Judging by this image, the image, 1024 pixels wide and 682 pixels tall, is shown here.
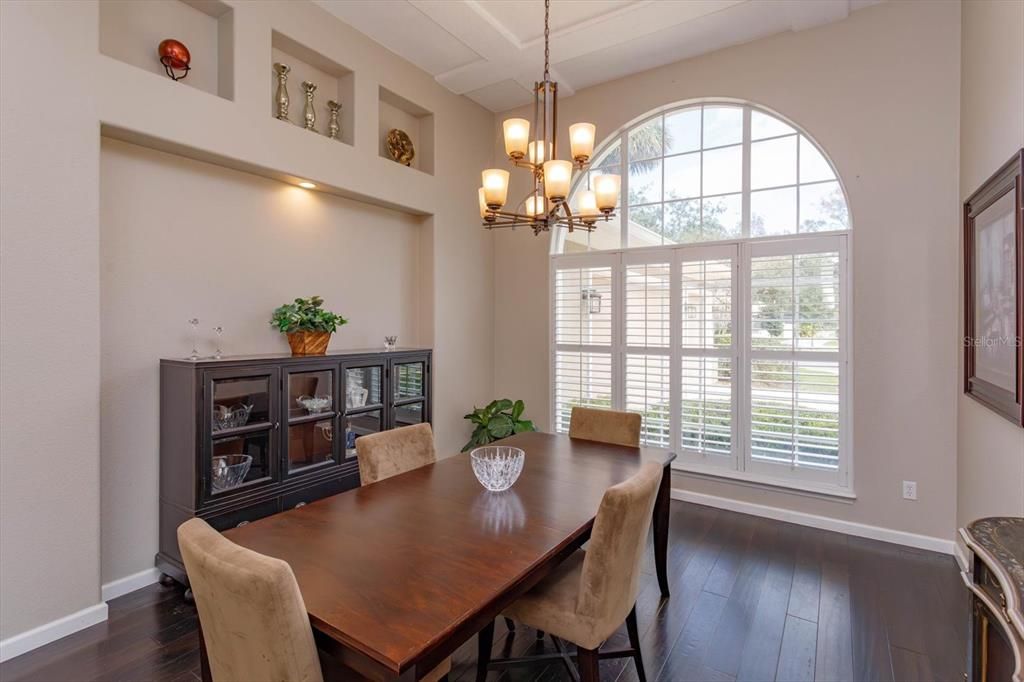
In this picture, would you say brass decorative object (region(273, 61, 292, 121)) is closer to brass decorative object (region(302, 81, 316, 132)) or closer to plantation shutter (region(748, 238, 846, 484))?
brass decorative object (region(302, 81, 316, 132))

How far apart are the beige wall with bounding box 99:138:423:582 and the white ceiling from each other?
53.8 inches

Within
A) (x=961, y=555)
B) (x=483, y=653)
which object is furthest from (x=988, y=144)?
(x=483, y=653)

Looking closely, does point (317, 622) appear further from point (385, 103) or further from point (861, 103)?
point (861, 103)

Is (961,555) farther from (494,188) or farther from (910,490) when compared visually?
(494,188)

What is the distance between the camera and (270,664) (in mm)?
1167

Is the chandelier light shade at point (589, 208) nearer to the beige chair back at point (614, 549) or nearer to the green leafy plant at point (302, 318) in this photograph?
the beige chair back at point (614, 549)

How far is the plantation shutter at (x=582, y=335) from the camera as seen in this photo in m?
4.49

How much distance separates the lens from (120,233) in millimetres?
2680

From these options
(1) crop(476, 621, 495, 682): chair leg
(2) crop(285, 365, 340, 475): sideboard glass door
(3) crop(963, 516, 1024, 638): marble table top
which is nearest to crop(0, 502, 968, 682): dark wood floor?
(1) crop(476, 621, 495, 682): chair leg

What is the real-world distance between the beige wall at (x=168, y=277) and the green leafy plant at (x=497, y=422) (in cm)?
151

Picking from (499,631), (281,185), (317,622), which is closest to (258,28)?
(281,185)

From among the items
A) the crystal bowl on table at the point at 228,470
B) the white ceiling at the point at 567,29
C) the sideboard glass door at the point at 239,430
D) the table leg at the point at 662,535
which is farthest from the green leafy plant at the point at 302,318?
the table leg at the point at 662,535

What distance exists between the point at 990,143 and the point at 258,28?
160 inches

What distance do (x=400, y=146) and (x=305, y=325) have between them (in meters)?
1.89
